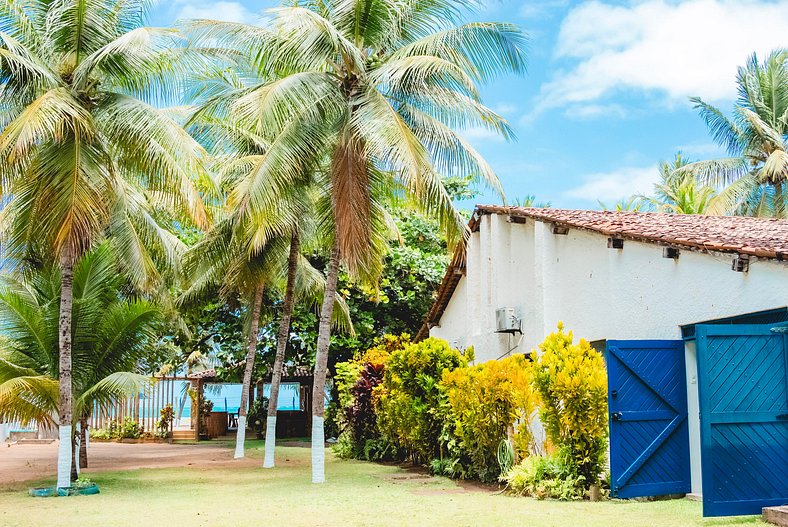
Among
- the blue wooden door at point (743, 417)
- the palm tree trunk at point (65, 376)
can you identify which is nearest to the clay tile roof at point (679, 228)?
the blue wooden door at point (743, 417)

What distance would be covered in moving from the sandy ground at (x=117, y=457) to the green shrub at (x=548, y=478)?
9261 mm

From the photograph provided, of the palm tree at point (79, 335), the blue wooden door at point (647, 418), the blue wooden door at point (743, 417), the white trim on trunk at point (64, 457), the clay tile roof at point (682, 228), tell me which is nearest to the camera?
the blue wooden door at point (743, 417)

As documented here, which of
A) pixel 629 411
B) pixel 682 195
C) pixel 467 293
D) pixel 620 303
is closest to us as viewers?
pixel 629 411

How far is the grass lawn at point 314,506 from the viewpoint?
9.71 metres

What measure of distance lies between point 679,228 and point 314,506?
7.50 metres

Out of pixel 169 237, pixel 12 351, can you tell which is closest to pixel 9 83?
pixel 12 351

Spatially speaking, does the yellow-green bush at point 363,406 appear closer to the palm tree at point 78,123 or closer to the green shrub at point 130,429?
the palm tree at point 78,123

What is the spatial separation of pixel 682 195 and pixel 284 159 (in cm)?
1877

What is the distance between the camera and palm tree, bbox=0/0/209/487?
13242 millimetres

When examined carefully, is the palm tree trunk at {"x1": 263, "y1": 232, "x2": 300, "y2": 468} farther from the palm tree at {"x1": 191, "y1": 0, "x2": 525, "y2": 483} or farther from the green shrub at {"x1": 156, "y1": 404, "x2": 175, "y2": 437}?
the green shrub at {"x1": 156, "y1": 404, "x2": 175, "y2": 437}

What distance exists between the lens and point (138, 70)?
14.3 meters

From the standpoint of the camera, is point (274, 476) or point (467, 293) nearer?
point (274, 476)

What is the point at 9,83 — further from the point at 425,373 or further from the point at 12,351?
the point at 425,373

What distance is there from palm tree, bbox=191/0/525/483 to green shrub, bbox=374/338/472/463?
1719 mm
